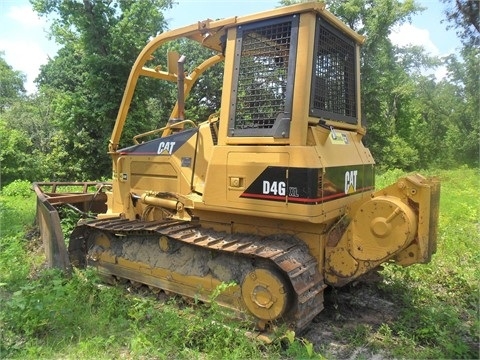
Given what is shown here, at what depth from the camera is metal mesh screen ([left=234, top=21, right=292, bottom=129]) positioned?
3.80m

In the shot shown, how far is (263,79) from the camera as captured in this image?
12.9ft

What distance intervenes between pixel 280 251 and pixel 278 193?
0.52m

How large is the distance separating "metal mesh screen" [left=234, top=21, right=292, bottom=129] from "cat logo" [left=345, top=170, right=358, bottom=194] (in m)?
1.02

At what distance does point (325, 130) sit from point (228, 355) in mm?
2203

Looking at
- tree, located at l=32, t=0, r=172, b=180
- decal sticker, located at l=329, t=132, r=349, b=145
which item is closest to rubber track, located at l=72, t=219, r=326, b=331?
decal sticker, located at l=329, t=132, r=349, b=145

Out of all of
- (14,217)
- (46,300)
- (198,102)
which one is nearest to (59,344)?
(46,300)

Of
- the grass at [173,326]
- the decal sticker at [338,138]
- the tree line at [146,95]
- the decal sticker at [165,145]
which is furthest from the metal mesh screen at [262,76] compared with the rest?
the tree line at [146,95]

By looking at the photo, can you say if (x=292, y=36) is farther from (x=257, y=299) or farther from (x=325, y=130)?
(x=257, y=299)

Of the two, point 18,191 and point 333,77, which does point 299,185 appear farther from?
point 18,191

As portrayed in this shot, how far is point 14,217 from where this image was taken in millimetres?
8453

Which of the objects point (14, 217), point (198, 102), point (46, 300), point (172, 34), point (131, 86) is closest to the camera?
point (46, 300)

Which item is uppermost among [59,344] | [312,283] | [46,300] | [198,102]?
[198,102]

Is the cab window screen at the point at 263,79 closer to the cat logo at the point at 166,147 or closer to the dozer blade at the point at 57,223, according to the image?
the cat logo at the point at 166,147

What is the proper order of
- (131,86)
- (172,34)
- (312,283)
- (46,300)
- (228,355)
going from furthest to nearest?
(131,86)
(172,34)
(46,300)
(312,283)
(228,355)
